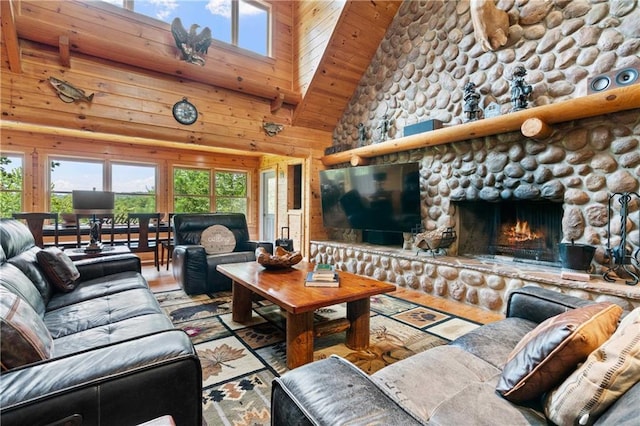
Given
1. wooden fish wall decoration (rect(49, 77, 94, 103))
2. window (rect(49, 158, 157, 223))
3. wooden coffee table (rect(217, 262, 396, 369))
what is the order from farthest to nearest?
window (rect(49, 158, 157, 223)) < wooden fish wall decoration (rect(49, 77, 94, 103)) < wooden coffee table (rect(217, 262, 396, 369))

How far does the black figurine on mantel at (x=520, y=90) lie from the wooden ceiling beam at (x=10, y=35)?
4.84 metres

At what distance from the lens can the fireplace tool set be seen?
96.3 inches

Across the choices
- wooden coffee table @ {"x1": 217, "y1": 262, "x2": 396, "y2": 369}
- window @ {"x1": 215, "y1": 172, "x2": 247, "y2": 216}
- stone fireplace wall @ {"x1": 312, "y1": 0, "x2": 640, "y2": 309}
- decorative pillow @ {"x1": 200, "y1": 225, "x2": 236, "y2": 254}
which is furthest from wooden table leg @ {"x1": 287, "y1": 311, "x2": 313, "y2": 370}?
window @ {"x1": 215, "y1": 172, "x2": 247, "y2": 216}

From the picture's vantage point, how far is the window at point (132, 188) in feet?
19.7

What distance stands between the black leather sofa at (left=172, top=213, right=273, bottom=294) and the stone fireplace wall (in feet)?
4.92

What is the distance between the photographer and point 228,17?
15.3ft

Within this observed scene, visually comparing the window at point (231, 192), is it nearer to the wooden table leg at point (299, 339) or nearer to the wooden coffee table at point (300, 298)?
the wooden coffee table at point (300, 298)

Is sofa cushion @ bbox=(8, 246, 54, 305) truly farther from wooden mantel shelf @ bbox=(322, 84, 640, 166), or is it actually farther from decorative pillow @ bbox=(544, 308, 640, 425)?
wooden mantel shelf @ bbox=(322, 84, 640, 166)

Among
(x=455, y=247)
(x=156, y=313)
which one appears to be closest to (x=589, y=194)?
(x=455, y=247)

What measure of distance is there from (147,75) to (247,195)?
387cm

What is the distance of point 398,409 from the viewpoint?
0.77 meters

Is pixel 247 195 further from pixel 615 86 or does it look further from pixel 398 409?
pixel 398 409

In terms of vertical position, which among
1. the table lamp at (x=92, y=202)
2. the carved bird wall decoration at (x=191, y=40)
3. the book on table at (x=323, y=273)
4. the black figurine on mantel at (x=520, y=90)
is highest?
the carved bird wall decoration at (x=191, y=40)

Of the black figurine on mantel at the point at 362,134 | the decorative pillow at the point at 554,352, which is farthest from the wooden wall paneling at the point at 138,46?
the decorative pillow at the point at 554,352
